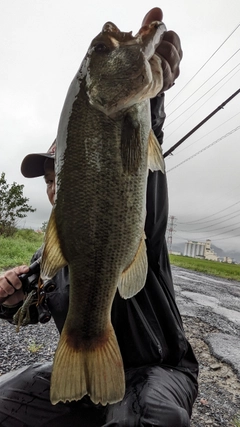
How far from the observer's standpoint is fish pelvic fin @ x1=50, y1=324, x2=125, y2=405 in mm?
1854

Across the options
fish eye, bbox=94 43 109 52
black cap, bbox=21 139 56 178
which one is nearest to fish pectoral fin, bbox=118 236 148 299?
fish eye, bbox=94 43 109 52

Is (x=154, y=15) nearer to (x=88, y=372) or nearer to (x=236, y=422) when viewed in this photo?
(x=88, y=372)

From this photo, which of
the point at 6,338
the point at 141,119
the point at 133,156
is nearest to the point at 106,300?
the point at 133,156

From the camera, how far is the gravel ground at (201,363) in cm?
345

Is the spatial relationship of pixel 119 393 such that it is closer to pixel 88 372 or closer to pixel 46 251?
pixel 88 372

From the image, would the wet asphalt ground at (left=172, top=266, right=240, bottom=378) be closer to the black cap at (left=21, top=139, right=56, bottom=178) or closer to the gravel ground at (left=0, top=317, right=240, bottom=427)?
the gravel ground at (left=0, top=317, right=240, bottom=427)

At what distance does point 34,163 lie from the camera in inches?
132

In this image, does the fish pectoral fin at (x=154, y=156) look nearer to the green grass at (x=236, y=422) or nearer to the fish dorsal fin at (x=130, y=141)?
the fish dorsal fin at (x=130, y=141)

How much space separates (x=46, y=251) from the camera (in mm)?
1840

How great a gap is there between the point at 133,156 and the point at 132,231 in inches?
15.4

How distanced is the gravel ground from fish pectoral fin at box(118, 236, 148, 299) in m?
2.05

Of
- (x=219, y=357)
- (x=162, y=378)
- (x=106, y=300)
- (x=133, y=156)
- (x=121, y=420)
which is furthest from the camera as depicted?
(x=219, y=357)

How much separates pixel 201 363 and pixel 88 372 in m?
3.29

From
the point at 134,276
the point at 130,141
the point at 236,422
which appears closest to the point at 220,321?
the point at 236,422
